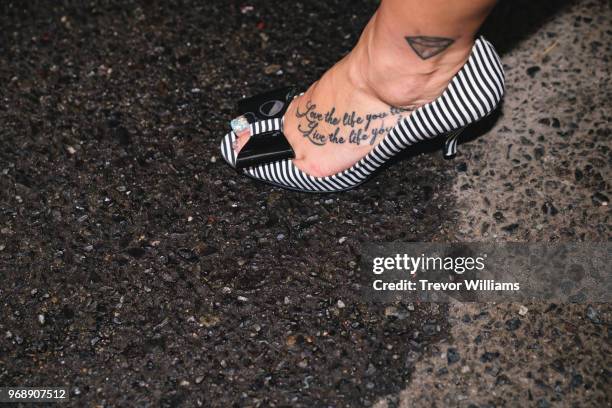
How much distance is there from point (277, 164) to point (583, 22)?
1.13 metres

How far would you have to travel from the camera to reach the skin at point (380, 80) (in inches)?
48.4

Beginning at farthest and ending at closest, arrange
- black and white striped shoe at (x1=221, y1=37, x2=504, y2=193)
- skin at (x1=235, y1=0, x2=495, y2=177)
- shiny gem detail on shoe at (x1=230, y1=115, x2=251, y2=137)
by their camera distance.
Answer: shiny gem detail on shoe at (x1=230, y1=115, x2=251, y2=137) → black and white striped shoe at (x1=221, y1=37, x2=504, y2=193) → skin at (x1=235, y1=0, x2=495, y2=177)

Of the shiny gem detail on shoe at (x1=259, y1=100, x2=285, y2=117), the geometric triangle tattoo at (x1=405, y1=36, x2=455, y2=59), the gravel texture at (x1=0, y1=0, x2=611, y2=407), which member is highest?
the geometric triangle tattoo at (x1=405, y1=36, x2=455, y2=59)

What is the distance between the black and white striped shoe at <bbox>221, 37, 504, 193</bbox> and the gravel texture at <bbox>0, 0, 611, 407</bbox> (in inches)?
4.1

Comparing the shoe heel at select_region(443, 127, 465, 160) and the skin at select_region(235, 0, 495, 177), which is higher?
the skin at select_region(235, 0, 495, 177)

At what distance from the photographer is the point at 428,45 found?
1.28m

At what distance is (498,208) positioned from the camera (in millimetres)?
1659

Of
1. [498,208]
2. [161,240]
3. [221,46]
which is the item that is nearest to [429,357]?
[498,208]

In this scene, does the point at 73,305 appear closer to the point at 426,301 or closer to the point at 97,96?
the point at 97,96

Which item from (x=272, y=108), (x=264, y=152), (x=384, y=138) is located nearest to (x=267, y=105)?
(x=272, y=108)

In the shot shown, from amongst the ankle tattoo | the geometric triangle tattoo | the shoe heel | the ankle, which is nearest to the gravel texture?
the shoe heel

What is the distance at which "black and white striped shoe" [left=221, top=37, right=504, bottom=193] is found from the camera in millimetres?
1394

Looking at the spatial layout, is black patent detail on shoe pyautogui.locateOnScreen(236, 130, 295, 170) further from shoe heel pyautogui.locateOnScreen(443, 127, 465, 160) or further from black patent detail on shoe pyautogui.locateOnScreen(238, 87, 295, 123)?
shoe heel pyautogui.locateOnScreen(443, 127, 465, 160)

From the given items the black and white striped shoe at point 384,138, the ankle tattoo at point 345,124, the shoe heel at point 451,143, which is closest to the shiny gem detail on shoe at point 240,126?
the black and white striped shoe at point 384,138
